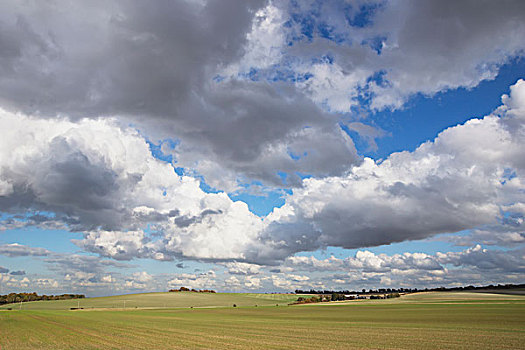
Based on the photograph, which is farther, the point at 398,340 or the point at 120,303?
the point at 120,303

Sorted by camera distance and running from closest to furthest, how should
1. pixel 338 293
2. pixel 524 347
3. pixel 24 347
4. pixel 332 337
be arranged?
pixel 524 347 < pixel 24 347 < pixel 332 337 < pixel 338 293

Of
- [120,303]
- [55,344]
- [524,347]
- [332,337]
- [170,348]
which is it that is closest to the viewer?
[524,347]

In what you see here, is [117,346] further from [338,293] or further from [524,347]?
[338,293]

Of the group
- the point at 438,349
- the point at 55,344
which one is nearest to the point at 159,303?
the point at 55,344

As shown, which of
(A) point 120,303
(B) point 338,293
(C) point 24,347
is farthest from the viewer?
(B) point 338,293

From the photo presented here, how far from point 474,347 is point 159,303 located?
16762cm

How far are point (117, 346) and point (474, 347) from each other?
28.3 meters

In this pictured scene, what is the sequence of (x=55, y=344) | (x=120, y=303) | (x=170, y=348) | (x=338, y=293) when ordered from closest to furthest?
1. (x=170, y=348)
2. (x=55, y=344)
3. (x=120, y=303)
4. (x=338, y=293)

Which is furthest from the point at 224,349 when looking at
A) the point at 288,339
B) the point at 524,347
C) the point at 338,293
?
the point at 338,293

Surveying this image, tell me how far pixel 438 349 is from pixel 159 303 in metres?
167

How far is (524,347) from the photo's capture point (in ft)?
94.7

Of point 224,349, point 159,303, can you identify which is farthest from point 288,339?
point 159,303

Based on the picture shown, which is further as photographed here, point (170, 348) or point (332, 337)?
point (332, 337)

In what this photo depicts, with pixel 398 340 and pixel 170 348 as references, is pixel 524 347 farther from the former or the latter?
pixel 170 348
